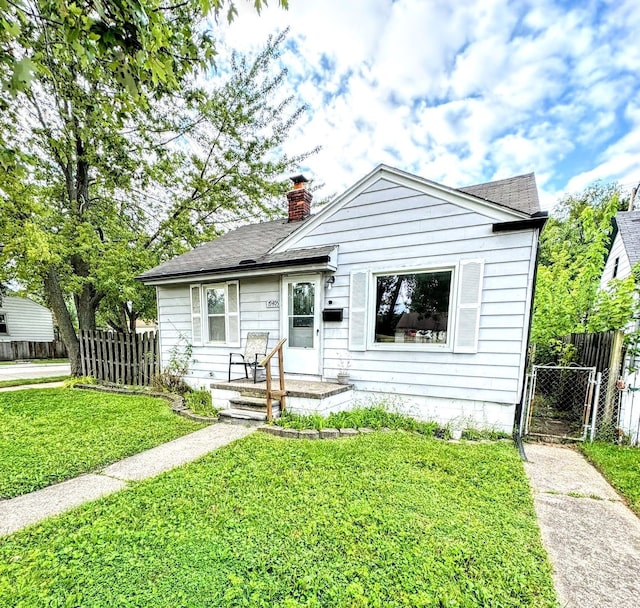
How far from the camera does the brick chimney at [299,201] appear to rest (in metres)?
7.63

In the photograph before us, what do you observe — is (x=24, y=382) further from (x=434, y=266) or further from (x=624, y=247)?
(x=624, y=247)

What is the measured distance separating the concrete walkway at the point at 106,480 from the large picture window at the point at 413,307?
2.83m

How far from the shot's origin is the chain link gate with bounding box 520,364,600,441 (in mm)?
4301

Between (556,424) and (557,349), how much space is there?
1855 millimetres

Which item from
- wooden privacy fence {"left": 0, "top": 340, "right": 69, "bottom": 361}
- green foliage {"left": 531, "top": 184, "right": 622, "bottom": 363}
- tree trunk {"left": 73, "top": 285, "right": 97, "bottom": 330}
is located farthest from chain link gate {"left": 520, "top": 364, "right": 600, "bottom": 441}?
wooden privacy fence {"left": 0, "top": 340, "right": 69, "bottom": 361}

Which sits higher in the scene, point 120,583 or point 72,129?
point 72,129

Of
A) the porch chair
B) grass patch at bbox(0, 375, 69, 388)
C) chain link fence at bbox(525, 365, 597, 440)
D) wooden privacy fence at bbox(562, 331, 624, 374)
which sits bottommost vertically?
grass patch at bbox(0, 375, 69, 388)

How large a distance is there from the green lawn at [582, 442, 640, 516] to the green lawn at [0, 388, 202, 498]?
5276 millimetres

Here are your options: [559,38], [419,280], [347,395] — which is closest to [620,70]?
[559,38]

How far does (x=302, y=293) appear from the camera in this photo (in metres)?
5.78

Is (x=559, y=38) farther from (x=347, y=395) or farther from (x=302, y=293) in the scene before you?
(x=347, y=395)

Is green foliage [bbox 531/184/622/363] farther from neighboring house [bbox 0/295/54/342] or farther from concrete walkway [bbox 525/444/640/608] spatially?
neighboring house [bbox 0/295/54/342]

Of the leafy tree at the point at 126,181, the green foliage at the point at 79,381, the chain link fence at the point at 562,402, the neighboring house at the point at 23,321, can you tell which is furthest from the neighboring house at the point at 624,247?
the neighboring house at the point at 23,321

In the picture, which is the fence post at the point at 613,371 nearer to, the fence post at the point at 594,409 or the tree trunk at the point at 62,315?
the fence post at the point at 594,409
